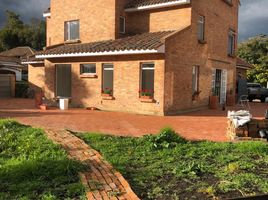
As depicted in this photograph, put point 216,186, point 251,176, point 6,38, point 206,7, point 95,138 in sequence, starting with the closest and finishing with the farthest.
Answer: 1. point 216,186
2. point 251,176
3. point 95,138
4. point 206,7
5. point 6,38

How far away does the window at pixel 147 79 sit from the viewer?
58.0 ft

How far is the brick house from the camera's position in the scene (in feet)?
58.0

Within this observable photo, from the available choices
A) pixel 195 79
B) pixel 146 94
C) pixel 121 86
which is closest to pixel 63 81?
pixel 121 86

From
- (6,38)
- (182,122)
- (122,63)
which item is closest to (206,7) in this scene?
(122,63)

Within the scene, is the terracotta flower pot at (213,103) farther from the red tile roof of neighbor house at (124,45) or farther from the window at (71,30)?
the window at (71,30)

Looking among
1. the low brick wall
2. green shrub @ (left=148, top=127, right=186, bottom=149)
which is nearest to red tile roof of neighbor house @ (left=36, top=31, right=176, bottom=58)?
the low brick wall

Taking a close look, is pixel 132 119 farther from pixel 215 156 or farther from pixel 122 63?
pixel 215 156

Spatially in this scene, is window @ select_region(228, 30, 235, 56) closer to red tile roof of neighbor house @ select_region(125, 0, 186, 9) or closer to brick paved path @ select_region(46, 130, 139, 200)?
red tile roof of neighbor house @ select_region(125, 0, 186, 9)

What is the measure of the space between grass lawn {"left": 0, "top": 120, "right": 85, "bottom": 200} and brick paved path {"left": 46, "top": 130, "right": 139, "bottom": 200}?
0.19 meters

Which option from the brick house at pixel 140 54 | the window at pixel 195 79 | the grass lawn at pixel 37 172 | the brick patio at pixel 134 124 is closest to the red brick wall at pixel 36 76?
the brick house at pixel 140 54

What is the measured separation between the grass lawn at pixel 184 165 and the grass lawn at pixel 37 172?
0.98 m

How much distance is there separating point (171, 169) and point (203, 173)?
62 cm

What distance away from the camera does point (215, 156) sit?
311 inches

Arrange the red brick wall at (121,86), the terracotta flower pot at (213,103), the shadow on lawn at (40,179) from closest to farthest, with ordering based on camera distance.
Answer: the shadow on lawn at (40,179) → the red brick wall at (121,86) → the terracotta flower pot at (213,103)
